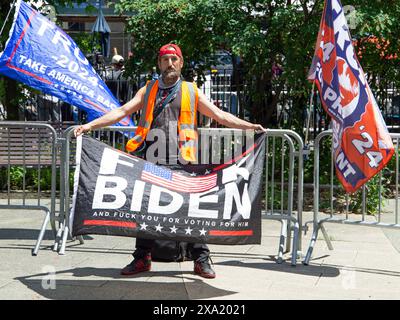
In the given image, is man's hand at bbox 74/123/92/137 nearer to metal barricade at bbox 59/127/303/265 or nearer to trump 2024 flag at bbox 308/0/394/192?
metal barricade at bbox 59/127/303/265

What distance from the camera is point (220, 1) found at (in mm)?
11320

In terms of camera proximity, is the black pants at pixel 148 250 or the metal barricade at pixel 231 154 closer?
the black pants at pixel 148 250

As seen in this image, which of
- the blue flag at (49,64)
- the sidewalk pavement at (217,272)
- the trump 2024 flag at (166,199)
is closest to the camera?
the sidewalk pavement at (217,272)

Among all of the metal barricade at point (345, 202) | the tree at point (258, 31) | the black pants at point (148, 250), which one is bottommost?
the black pants at point (148, 250)

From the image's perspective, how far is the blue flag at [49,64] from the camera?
8.52 meters

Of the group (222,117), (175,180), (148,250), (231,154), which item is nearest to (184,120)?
(222,117)

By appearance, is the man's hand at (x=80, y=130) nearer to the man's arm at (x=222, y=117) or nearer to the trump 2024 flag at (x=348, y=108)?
Answer: the man's arm at (x=222, y=117)

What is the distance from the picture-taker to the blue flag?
28.0 feet

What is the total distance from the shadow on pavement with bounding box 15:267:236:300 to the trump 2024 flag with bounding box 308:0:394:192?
1.79 meters

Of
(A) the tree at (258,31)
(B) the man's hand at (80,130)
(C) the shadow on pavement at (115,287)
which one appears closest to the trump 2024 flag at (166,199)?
(B) the man's hand at (80,130)

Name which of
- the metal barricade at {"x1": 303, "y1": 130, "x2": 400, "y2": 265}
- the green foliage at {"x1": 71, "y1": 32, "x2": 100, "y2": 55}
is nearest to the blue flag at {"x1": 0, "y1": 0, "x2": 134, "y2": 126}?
the metal barricade at {"x1": 303, "y1": 130, "x2": 400, "y2": 265}

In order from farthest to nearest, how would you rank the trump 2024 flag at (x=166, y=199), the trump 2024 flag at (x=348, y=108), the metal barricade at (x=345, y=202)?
the metal barricade at (x=345, y=202)
the trump 2024 flag at (x=348, y=108)
the trump 2024 flag at (x=166, y=199)

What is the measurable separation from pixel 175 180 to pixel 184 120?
582 millimetres

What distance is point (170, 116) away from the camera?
7.04 meters
